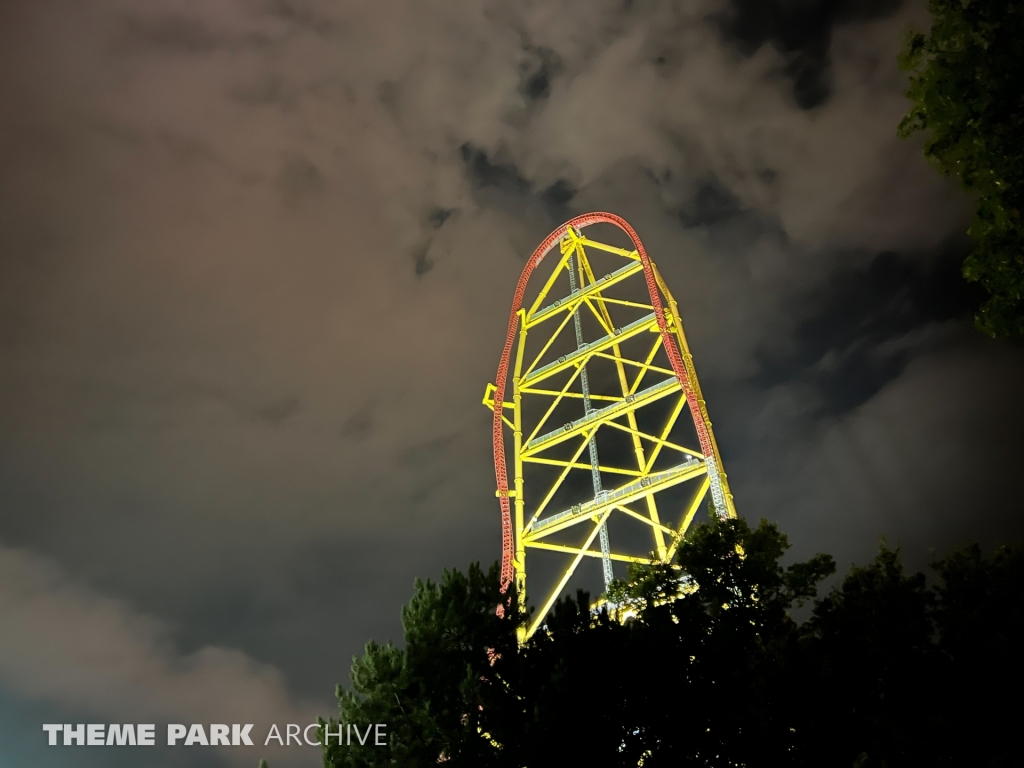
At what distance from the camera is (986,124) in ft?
20.8

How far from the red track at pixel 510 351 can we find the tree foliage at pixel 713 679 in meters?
3.32

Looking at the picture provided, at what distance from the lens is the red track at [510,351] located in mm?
14391

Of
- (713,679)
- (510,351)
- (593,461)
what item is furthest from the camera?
(510,351)

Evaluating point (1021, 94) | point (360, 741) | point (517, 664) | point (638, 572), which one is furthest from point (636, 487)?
point (1021, 94)

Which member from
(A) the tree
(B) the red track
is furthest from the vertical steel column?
(A) the tree

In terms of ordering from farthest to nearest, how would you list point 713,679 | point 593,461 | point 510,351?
point 510,351 < point 593,461 < point 713,679

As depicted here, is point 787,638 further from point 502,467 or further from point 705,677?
point 502,467

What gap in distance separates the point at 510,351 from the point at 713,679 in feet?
41.2

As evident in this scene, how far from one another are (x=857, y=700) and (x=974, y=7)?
724 centimetres

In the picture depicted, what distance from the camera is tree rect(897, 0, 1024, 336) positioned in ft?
20.4

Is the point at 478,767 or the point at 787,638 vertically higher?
the point at 787,638

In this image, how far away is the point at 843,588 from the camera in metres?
8.84

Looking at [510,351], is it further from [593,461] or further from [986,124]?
[986,124]

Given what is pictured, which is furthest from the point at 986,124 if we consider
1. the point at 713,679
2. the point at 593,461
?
the point at 593,461
